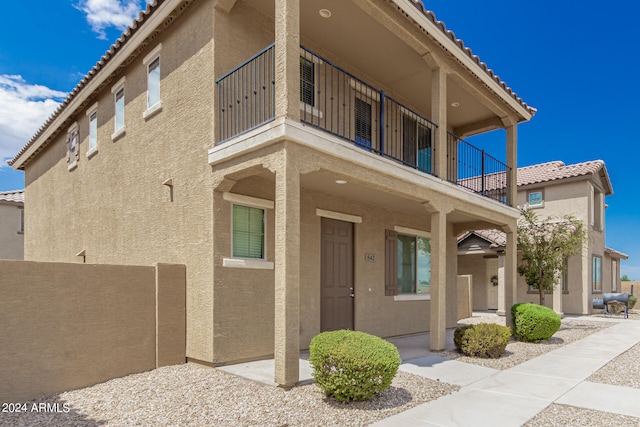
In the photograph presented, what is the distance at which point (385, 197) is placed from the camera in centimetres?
981

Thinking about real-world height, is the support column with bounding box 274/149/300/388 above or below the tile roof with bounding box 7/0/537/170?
below

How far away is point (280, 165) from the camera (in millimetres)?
6188

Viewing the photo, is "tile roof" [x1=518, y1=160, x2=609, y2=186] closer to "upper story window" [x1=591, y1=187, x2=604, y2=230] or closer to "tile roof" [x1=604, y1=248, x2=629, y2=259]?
"upper story window" [x1=591, y1=187, x2=604, y2=230]

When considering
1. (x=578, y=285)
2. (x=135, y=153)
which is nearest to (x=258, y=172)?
(x=135, y=153)

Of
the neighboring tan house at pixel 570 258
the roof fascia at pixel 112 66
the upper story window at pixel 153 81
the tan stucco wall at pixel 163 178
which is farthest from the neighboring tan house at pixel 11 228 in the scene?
the neighboring tan house at pixel 570 258

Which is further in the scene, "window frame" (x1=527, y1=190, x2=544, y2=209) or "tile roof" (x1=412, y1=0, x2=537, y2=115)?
"window frame" (x1=527, y1=190, x2=544, y2=209)

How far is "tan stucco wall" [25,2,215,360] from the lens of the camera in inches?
301

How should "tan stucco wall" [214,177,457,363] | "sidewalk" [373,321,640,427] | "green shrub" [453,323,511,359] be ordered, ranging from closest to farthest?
"sidewalk" [373,321,640,427]
"tan stucco wall" [214,177,457,363]
"green shrub" [453,323,511,359]

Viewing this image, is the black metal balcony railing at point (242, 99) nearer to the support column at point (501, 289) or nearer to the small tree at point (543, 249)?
the small tree at point (543, 249)

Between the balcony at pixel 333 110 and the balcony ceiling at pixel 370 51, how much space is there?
0.39 metres

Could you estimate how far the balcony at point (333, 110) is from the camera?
25.2 feet

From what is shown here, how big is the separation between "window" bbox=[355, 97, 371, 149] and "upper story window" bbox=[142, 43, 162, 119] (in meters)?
4.57

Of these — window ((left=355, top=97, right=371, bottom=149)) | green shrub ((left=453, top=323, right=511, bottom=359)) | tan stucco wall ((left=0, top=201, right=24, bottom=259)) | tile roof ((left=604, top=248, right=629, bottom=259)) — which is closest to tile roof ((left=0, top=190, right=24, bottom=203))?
tan stucco wall ((left=0, top=201, right=24, bottom=259))

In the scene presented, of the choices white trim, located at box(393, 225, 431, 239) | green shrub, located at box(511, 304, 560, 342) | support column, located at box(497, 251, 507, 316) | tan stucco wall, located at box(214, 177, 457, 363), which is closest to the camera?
tan stucco wall, located at box(214, 177, 457, 363)
